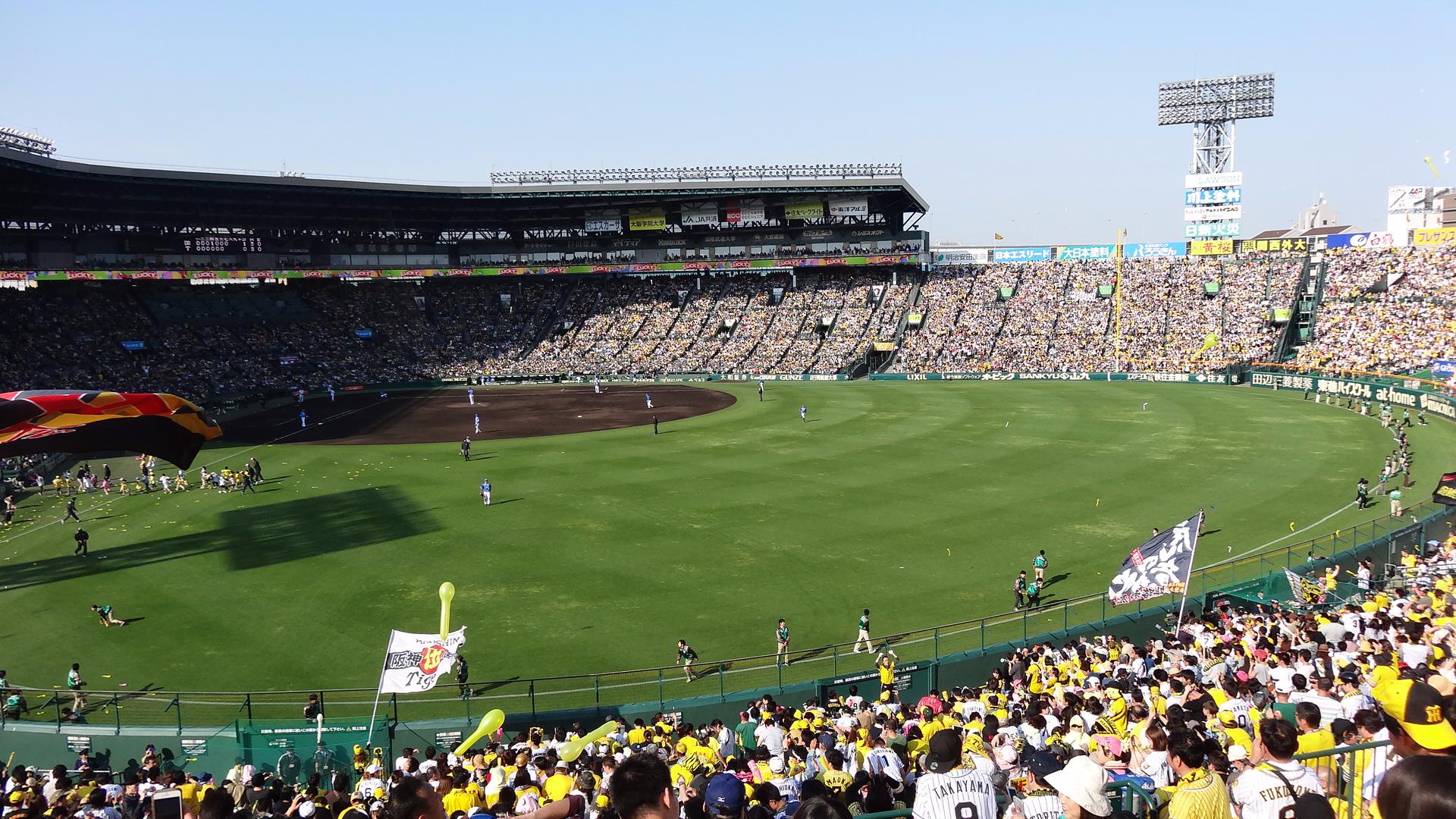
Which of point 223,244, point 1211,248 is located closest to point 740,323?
point 1211,248

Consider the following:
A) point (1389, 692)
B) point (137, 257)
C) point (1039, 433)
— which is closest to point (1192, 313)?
point (1039, 433)

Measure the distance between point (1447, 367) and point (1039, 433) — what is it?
28.9 m

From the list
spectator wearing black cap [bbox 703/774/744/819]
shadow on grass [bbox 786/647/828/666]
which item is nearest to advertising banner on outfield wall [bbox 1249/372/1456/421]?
shadow on grass [bbox 786/647/828/666]

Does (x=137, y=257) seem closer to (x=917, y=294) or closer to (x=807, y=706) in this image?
(x=917, y=294)

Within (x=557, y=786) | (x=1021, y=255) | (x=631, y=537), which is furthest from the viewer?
(x=1021, y=255)

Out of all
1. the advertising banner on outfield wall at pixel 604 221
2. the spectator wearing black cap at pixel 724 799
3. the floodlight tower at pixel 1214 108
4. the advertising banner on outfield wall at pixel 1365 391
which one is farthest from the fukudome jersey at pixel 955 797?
the floodlight tower at pixel 1214 108

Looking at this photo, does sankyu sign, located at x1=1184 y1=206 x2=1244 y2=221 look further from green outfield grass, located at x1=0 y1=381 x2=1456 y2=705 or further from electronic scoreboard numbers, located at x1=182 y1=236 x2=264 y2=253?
electronic scoreboard numbers, located at x1=182 y1=236 x2=264 y2=253

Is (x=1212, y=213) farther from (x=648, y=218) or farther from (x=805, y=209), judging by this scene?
(x=648, y=218)

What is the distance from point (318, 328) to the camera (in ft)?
296

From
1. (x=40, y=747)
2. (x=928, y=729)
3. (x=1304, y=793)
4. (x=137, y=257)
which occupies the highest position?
(x=137, y=257)

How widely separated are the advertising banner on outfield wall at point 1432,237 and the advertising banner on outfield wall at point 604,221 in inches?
2928

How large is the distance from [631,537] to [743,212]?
6837cm

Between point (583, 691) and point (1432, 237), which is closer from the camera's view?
point (583, 691)

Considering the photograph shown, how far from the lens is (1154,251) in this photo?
8894 centimetres
